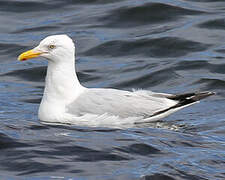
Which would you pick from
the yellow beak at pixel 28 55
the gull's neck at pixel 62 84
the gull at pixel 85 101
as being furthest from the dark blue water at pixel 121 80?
the yellow beak at pixel 28 55

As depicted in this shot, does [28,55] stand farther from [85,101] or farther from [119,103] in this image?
[119,103]

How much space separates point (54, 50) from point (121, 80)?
10.4 feet

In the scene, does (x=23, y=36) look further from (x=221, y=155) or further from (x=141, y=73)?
(x=221, y=155)

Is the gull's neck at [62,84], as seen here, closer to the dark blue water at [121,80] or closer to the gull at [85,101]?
the gull at [85,101]

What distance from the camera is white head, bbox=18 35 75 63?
995 cm

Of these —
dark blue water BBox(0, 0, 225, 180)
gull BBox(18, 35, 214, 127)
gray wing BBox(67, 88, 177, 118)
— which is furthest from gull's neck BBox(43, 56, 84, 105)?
dark blue water BBox(0, 0, 225, 180)

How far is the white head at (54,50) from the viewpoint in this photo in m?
9.95

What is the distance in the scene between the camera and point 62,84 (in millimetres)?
10000

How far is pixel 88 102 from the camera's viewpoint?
9.57 metres

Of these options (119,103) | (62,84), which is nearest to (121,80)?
(62,84)

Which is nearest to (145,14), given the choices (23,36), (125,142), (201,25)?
(201,25)

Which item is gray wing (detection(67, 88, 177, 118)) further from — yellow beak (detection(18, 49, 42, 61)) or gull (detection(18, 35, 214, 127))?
yellow beak (detection(18, 49, 42, 61))

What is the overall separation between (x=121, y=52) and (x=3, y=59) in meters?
2.26

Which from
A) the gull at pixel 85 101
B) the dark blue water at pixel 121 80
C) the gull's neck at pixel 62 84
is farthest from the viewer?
the gull's neck at pixel 62 84
